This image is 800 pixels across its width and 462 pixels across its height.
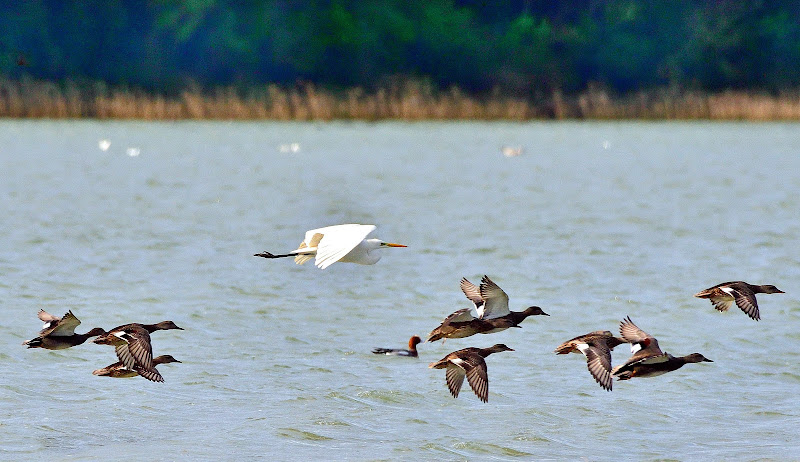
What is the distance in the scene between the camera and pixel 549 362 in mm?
9844

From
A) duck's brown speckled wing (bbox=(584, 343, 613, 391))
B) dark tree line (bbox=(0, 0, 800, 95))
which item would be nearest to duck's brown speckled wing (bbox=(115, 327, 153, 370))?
duck's brown speckled wing (bbox=(584, 343, 613, 391))

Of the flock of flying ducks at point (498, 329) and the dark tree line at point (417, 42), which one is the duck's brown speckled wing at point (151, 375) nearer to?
the flock of flying ducks at point (498, 329)

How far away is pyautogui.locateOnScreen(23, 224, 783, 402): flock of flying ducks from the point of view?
7207 millimetres

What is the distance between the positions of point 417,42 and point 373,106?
13.5 metres

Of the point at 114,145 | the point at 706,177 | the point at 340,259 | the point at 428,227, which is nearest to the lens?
the point at 340,259

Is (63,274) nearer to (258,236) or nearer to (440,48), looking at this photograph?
(258,236)

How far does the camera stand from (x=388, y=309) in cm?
1216

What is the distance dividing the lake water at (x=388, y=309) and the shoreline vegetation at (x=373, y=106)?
33.1 ft

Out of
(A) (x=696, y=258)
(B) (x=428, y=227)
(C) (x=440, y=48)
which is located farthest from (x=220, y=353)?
(C) (x=440, y=48)

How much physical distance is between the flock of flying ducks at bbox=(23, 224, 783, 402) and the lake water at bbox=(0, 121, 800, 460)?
477 mm

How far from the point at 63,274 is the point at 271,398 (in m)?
5.53

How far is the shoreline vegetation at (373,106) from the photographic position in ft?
127

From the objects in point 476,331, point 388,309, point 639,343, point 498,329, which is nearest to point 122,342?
point 476,331

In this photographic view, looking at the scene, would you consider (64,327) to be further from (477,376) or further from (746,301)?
(746,301)
